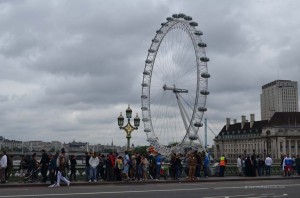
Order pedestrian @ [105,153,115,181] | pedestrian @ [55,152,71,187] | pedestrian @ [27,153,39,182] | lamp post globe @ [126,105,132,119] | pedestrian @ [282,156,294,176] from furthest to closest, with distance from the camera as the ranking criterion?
1. pedestrian @ [282,156,294,176]
2. lamp post globe @ [126,105,132,119]
3. pedestrian @ [105,153,115,181]
4. pedestrian @ [27,153,39,182]
5. pedestrian @ [55,152,71,187]

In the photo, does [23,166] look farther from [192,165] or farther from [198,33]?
[198,33]

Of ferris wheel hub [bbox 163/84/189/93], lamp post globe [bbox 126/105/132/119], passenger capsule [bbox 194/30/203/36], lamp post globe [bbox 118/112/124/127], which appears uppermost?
passenger capsule [bbox 194/30/203/36]

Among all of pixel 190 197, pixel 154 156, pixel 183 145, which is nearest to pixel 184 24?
pixel 183 145

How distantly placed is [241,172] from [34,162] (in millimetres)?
17810

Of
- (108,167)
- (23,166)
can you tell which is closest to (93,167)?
(108,167)

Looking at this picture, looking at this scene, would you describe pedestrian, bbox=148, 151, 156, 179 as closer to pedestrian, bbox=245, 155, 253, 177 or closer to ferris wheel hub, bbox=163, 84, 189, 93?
pedestrian, bbox=245, 155, 253, 177

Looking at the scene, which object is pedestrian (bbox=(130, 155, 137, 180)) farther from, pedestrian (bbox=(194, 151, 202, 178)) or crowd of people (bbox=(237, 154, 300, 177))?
crowd of people (bbox=(237, 154, 300, 177))

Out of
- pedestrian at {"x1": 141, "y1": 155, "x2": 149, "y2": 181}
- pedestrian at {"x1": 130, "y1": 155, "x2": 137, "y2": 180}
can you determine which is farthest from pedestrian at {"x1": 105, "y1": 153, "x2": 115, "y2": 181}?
pedestrian at {"x1": 141, "y1": 155, "x2": 149, "y2": 181}

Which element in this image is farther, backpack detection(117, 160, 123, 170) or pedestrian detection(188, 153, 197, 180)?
pedestrian detection(188, 153, 197, 180)

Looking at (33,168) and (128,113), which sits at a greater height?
(128,113)

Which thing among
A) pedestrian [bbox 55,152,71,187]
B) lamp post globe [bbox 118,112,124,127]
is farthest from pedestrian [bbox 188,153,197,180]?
pedestrian [bbox 55,152,71,187]

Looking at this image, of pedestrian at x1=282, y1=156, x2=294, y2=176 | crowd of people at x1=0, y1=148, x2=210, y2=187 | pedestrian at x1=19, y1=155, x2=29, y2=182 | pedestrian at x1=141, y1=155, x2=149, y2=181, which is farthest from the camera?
pedestrian at x1=282, y1=156, x2=294, y2=176

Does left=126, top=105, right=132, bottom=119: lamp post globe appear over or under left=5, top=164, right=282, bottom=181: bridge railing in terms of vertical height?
over

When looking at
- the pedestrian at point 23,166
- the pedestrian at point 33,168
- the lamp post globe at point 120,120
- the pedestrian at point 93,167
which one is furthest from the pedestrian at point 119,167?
the lamp post globe at point 120,120
